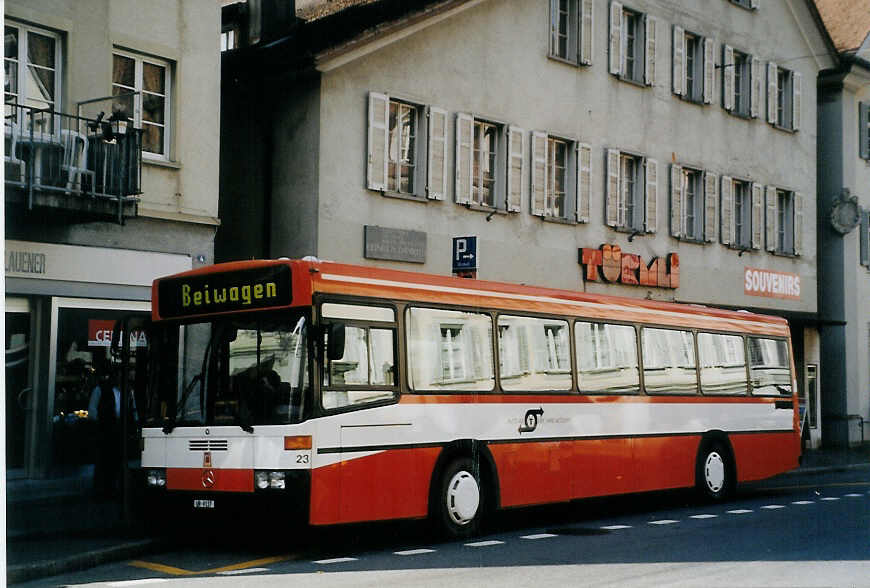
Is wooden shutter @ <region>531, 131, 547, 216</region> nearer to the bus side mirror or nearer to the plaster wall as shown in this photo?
the plaster wall

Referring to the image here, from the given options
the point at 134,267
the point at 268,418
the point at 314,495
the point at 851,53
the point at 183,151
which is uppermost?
the point at 851,53

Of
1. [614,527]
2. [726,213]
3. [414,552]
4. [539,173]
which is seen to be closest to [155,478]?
[414,552]

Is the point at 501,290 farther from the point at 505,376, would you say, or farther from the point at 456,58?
the point at 456,58

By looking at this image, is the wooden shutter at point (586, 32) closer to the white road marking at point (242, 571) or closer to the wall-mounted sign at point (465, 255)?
the wall-mounted sign at point (465, 255)

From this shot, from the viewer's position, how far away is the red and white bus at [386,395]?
11.0m

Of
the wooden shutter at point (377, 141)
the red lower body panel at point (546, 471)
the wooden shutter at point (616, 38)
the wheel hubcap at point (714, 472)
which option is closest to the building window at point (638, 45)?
the wooden shutter at point (616, 38)

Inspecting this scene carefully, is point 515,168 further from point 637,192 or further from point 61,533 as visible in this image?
point 61,533

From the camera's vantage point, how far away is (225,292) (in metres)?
11.6

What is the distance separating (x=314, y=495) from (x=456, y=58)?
1363 centimetres

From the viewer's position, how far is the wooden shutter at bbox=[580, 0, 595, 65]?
26016mm

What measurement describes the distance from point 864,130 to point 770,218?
6.30m

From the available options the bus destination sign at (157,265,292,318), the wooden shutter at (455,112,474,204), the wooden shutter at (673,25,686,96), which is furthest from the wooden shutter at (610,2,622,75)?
the bus destination sign at (157,265,292,318)

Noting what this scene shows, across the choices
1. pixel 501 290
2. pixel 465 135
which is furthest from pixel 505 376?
pixel 465 135

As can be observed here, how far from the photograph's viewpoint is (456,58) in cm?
2286
